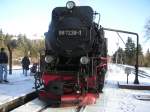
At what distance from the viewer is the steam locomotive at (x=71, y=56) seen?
41.5 feet

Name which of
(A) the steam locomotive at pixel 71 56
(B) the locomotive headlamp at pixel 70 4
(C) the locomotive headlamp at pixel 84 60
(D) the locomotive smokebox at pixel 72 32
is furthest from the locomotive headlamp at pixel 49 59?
(B) the locomotive headlamp at pixel 70 4

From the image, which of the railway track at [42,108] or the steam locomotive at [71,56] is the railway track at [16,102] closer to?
the railway track at [42,108]

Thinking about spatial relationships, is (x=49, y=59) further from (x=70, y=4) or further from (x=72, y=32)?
(x=70, y=4)

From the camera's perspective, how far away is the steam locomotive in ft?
41.5

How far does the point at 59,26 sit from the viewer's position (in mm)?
13391

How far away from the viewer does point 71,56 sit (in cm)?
1329

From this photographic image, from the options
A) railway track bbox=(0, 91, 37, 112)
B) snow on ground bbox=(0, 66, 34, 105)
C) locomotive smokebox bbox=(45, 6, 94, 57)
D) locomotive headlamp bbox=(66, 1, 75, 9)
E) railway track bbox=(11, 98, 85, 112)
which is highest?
locomotive headlamp bbox=(66, 1, 75, 9)

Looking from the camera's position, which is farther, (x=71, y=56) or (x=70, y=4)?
(x=70, y=4)

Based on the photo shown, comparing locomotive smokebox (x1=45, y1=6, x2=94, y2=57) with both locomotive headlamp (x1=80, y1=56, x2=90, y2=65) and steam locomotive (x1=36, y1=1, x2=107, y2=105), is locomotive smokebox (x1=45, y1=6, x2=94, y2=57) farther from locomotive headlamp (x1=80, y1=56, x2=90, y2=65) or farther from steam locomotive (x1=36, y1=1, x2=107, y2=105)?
locomotive headlamp (x1=80, y1=56, x2=90, y2=65)

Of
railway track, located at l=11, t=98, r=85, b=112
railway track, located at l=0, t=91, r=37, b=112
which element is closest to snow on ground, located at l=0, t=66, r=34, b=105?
railway track, located at l=0, t=91, r=37, b=112

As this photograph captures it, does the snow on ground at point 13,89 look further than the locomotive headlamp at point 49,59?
No

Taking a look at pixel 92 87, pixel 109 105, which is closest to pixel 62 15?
pixel 92 87

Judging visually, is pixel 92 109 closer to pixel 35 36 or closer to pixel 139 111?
pixel 139 111

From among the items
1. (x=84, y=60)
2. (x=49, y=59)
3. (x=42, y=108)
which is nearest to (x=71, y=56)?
(x=84, y=60)
